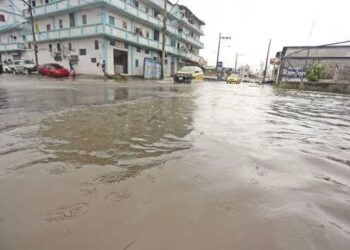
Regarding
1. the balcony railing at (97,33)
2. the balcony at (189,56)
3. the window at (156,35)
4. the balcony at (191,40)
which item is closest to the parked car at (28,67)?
the balcony railing at (97,33)

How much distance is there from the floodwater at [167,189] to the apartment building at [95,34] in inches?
889

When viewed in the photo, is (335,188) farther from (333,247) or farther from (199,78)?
(199,78)

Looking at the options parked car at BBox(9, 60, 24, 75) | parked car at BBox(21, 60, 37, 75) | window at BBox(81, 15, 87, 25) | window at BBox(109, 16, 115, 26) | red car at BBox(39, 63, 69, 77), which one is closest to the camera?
red car at BBox(39, 63, 69, 77)

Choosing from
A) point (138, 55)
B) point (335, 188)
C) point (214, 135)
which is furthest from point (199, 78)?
point (335, 188)

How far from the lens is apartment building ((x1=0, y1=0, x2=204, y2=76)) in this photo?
79.6 feet

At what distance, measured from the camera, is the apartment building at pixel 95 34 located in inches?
955

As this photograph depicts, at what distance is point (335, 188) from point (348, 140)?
250 cm

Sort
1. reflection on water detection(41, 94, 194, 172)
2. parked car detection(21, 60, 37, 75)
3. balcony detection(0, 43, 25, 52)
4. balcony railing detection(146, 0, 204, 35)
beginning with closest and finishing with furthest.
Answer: reflection on water detection(41, 94, 194, 172)
parked car detection(21, 60, 37, 75)
balcony railing detection(146, 0, 204, 35)
balcony detection(0, 43, 25, 52)

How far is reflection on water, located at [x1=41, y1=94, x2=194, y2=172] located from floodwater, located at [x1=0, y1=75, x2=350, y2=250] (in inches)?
0.7

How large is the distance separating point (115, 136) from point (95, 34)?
22942mm

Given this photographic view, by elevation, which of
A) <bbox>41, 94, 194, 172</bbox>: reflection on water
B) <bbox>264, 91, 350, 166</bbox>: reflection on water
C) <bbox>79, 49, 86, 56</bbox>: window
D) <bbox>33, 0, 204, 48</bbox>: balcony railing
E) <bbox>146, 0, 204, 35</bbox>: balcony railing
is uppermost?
<bbox>146, 0, 204, 35</bbox>: balcony railing

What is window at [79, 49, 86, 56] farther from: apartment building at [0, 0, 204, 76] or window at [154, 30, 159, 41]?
window at [154, 30, 159, 41]

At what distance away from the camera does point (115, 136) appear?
3.72 m

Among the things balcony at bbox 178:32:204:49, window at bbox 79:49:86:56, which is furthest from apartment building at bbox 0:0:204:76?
balcony at bbox 178:32:204:49
